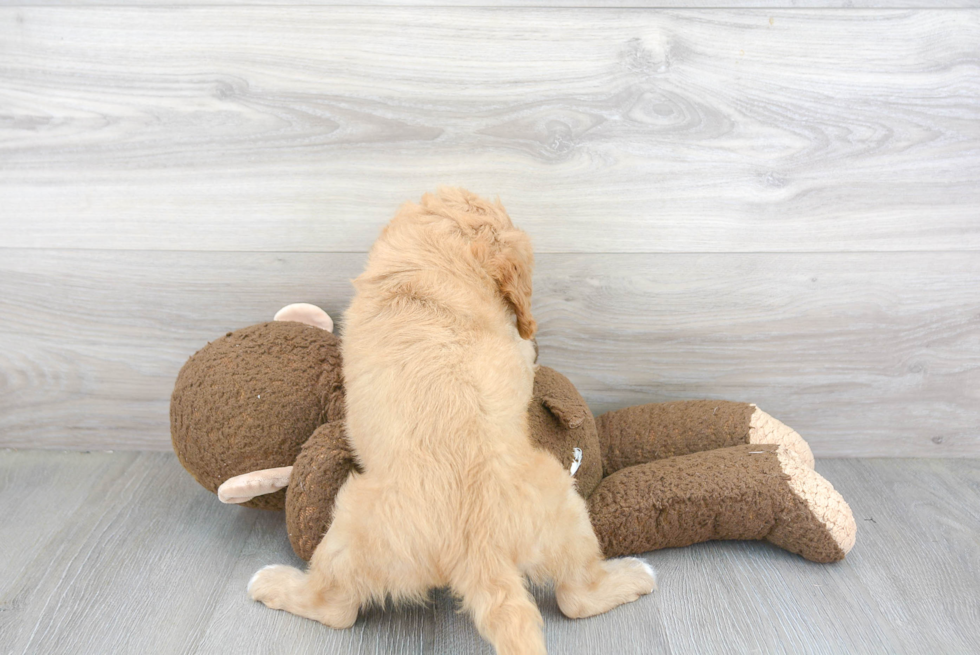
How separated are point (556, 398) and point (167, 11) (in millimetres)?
1117

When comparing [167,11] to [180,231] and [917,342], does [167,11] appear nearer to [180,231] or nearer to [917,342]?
[180,231]

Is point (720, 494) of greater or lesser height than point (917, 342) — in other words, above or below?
below

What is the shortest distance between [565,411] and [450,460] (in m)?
0.33

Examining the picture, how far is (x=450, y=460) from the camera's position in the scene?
1.04m

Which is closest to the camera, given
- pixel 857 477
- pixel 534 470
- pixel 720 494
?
pixel 534 470

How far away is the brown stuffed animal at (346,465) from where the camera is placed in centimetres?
126

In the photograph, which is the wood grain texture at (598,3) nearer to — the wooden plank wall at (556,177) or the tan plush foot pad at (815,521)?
the wooden plank wall at (556,177)

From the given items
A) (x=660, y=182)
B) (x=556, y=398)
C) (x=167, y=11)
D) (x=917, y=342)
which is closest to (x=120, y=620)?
(x=556, y=398)

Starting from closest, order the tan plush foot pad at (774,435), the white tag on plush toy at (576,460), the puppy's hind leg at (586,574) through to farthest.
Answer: the puppy's hind leg at (586,574) < the white tag on plush toy at (576,460) < the tan plush foot pad at (774,435)

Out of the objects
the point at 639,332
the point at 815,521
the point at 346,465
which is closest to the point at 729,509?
the point at 815,521

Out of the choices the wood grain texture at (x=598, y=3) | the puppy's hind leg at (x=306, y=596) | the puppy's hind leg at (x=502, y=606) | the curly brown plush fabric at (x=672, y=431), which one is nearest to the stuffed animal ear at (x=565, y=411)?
the curly brown plush fabric at (x=672, y=431)

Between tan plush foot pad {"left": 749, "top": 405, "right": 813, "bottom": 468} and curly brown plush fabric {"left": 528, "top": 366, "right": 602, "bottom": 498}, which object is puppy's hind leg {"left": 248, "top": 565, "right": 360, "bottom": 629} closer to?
curly brown plush fabric {"left": 528, "top": 366, "right": 602, "bottom": 498}

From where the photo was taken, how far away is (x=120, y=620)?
3.86 feet

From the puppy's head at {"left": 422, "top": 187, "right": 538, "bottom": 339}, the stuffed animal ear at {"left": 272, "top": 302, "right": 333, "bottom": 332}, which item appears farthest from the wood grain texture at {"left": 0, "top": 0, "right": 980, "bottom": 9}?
the stuffed animal ear at {"left": 272, "top": 302, "right": 333, "bottom": 332}
